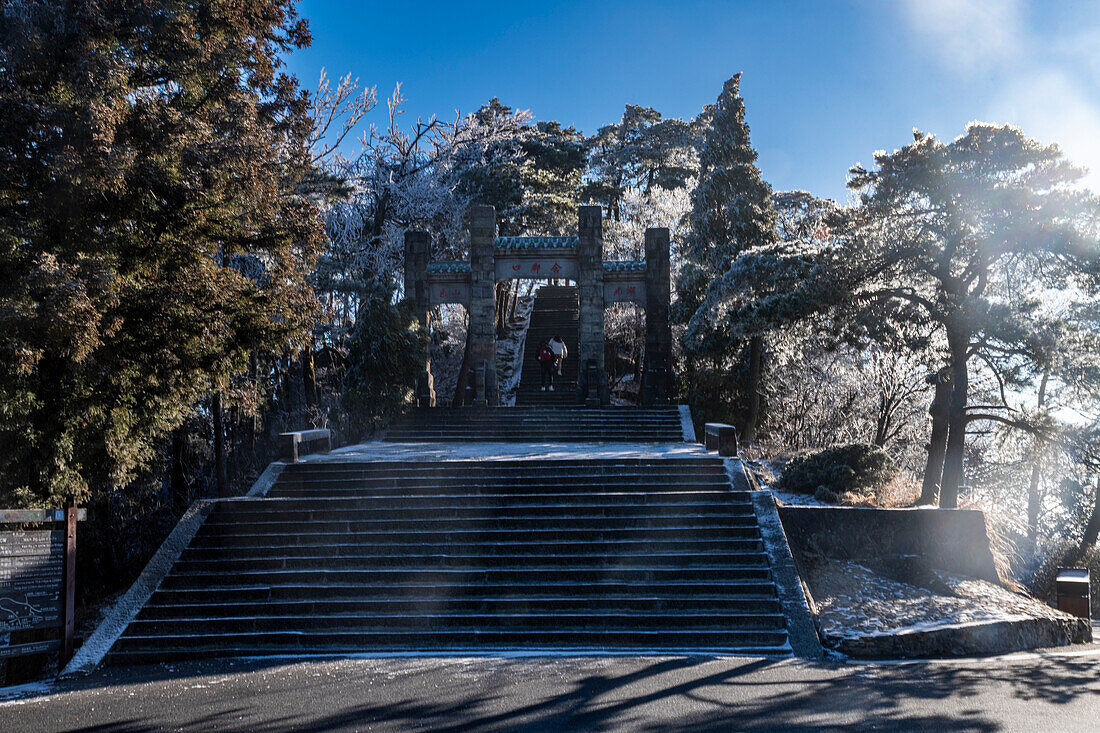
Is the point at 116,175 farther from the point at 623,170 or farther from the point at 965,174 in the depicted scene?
the point at 623,170

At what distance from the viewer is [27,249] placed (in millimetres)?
9438

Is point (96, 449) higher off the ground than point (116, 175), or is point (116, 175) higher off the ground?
point (116, 175)

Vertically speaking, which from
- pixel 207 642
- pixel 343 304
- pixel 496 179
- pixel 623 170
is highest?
pixel 623 170

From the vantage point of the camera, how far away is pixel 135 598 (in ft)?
32.7

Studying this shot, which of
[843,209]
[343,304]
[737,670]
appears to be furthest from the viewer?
[343,304]

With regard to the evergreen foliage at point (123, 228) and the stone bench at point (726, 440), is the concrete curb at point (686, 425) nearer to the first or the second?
the stone bench at point (726, 440)

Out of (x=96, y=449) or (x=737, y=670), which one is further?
(x=96, y=449)

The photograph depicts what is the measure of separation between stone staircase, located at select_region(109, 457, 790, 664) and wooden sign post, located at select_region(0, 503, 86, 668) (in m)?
0.80

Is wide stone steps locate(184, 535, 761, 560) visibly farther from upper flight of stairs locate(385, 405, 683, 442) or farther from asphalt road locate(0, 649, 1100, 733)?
upper flight of stairs locate(385, 405, 683, 442)

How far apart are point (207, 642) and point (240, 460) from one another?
8.56m

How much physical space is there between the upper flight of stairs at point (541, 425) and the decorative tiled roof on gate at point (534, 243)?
5476mm

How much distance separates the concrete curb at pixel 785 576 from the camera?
9094 millimetres

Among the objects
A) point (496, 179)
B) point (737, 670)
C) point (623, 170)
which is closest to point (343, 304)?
point (496, 179)

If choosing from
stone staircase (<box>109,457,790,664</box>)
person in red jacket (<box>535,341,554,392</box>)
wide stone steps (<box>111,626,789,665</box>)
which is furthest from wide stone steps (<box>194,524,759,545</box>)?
person in red jacket (<box>535,341,554,392</box>)
